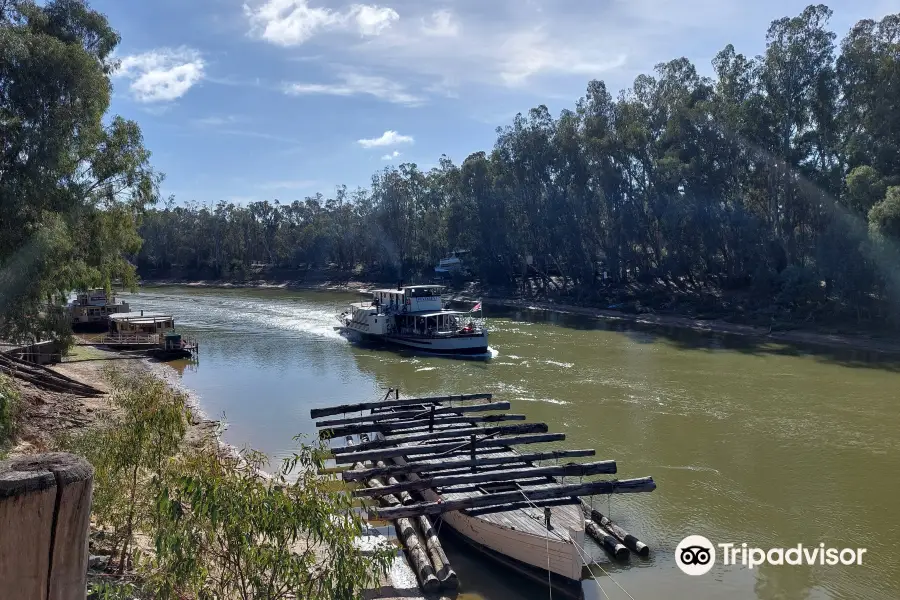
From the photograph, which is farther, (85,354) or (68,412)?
(85,354)

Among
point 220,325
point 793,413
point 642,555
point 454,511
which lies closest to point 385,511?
point 454,511

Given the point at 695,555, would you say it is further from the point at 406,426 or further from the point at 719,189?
the point at 719,189

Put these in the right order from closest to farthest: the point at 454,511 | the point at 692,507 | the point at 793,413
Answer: the point at 454,511, the point at 692,507, the point at 793,413

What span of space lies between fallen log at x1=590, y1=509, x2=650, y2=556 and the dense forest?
23830 mm

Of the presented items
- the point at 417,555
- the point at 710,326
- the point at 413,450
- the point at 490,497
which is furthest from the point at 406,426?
the point at 710,326

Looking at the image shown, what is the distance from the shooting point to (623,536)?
13695mm

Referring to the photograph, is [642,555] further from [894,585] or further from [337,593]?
[337,593]

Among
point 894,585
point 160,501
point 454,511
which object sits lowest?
point 894,585

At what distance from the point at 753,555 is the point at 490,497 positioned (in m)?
5.80

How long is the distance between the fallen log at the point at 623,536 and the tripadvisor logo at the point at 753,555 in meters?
0.72

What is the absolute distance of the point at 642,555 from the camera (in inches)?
524

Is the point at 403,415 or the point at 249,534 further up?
the point at 249,534

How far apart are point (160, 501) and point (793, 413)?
2600 cm

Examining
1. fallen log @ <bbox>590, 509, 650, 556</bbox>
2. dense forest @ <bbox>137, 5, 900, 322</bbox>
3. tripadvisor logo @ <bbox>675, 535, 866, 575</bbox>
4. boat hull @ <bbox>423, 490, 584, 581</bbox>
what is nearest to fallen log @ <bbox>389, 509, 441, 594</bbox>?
boat hull @ <bbox>423, 490, 584, 581</bbox>
